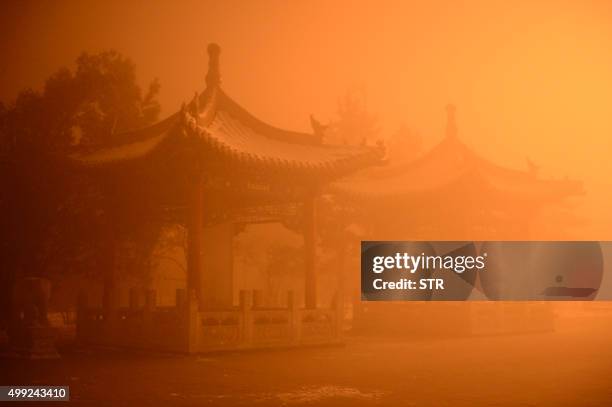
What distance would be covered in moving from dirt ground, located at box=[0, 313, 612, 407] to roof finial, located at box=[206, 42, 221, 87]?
5.35 meters

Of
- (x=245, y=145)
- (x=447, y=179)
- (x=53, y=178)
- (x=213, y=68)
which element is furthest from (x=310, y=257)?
(x=447, y=179)

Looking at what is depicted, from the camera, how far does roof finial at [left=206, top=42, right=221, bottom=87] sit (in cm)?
1460

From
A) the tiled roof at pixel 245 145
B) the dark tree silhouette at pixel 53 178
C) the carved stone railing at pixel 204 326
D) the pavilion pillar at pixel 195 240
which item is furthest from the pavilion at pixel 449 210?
the pavilion pillar at pixel 195 240

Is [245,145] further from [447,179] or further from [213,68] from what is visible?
[447,179]

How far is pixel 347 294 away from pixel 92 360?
1592 centimetres

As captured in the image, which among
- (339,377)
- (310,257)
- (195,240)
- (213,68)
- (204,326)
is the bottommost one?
(339,377)

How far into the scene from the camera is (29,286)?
11477 millimetres

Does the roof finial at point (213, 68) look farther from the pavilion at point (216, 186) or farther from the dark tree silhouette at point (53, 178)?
the dark tree silhouette at point (53, 178)

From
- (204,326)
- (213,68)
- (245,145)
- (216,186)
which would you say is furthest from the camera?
(213,68)

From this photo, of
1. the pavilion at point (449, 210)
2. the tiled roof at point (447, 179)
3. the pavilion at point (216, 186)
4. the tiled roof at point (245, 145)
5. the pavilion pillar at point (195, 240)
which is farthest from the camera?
the tiled roof at point (447, 179)

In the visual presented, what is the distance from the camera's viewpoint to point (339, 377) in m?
9.45

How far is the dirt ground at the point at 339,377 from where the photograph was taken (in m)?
7.76

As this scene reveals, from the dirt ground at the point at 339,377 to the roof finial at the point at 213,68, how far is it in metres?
5.35

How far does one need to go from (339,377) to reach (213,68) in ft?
24.6
